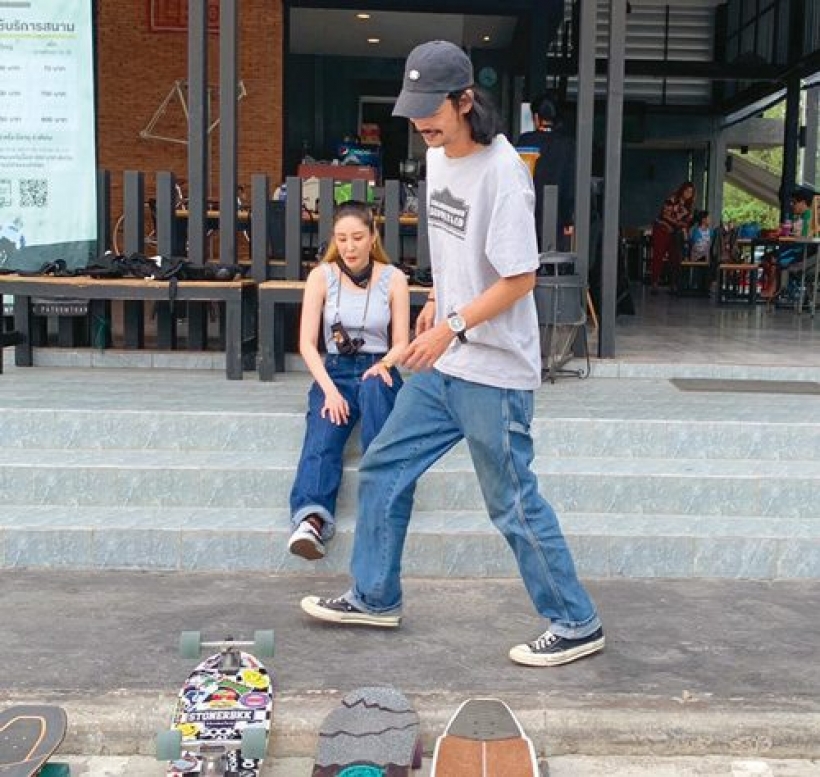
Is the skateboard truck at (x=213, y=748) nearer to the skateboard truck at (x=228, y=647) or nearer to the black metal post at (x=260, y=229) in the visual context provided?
the skateboard truck at (x=228, y=647)

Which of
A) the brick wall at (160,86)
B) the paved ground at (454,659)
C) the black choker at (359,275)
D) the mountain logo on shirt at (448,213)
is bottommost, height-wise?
the paved ground at (454,659)

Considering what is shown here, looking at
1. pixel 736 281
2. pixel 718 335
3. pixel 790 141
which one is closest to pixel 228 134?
pixel 718 335

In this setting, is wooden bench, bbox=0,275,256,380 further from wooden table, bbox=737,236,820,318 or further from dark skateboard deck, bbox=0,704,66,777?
wooden table, bbox=737,236,820,318

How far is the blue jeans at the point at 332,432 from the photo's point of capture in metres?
4.79

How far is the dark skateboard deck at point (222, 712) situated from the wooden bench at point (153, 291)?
3510 millimetres

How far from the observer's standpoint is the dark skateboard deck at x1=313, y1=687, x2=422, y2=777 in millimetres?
2982

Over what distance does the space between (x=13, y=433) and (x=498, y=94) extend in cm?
1233

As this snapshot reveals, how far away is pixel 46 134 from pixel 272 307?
259 centimetres

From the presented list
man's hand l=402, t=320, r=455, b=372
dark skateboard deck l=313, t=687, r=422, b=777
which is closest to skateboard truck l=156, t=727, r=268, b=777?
dark skateboard deck l=313, t=687, r=422, b=777

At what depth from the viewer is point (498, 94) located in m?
16.5

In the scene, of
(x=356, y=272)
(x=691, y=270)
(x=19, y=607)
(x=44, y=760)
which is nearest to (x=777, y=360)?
(x=356, y=272)

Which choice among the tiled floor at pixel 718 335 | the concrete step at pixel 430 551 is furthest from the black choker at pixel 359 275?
the tiled floor at pixel 718 335

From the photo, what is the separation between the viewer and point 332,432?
4910mm

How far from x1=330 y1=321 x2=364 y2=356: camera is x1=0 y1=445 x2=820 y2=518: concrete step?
1.77 ft
